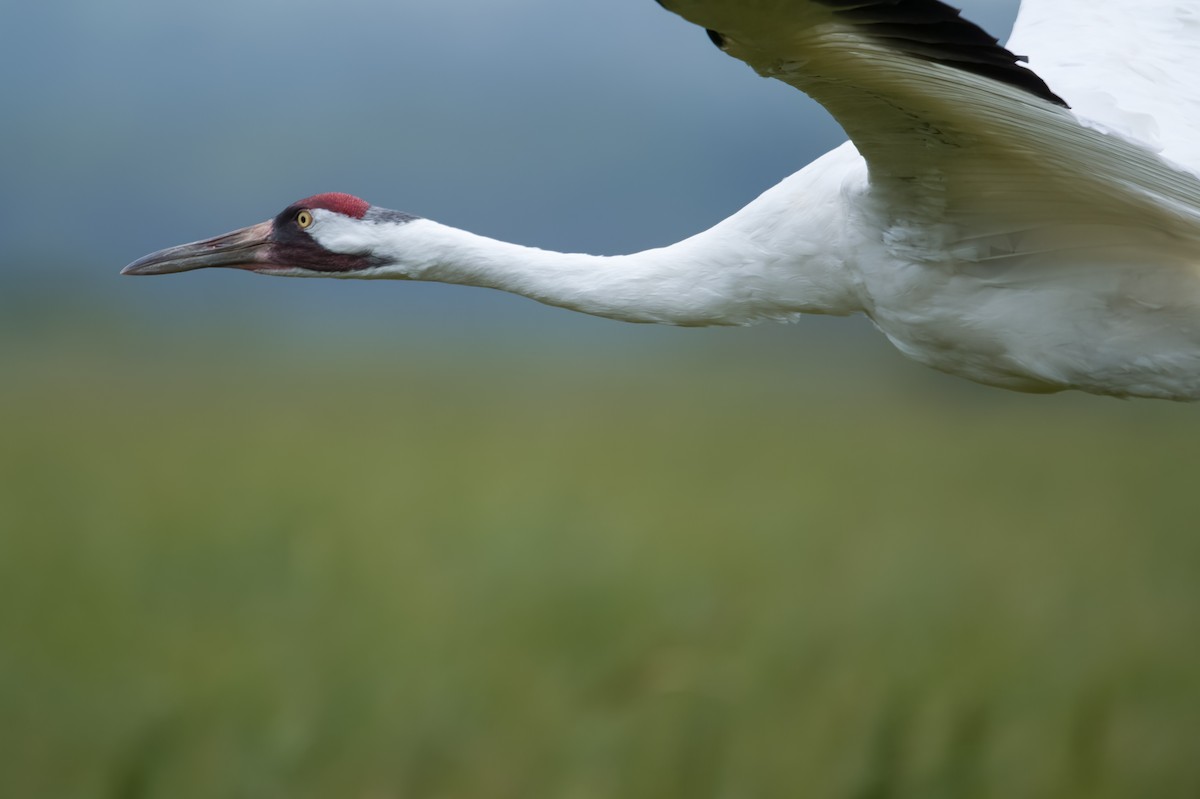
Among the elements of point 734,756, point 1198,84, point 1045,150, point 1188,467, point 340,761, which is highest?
point 1198,84

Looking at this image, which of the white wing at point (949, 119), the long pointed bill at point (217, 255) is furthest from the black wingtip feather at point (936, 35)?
the long pointed bill at point (217, 255)

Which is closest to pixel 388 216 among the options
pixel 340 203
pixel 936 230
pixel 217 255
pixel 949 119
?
pixel 340 203

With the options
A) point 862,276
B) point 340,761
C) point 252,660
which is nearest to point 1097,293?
point 862,276

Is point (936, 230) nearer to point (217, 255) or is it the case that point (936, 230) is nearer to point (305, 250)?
point (305, 250)

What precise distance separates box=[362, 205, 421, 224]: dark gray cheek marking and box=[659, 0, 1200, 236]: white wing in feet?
4.90

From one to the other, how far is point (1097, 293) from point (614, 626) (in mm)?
3066

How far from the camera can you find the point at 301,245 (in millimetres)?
4277

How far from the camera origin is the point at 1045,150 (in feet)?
10.2

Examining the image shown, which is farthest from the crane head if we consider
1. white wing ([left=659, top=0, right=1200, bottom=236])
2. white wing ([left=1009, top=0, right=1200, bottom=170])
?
white wing ([left=1009, top=0, right=1200, bottom=170])

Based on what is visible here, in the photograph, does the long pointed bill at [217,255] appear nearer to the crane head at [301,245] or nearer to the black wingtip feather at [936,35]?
the crane head at [301,245]

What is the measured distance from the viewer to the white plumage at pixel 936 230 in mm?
2781

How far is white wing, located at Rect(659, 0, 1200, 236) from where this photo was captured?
103 inches

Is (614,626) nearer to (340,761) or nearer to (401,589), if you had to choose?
(401,589)

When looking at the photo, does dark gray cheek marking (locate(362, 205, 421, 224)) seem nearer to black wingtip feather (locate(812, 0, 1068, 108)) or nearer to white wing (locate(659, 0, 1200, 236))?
white wing (locate(659, 0, 1200, 236))
